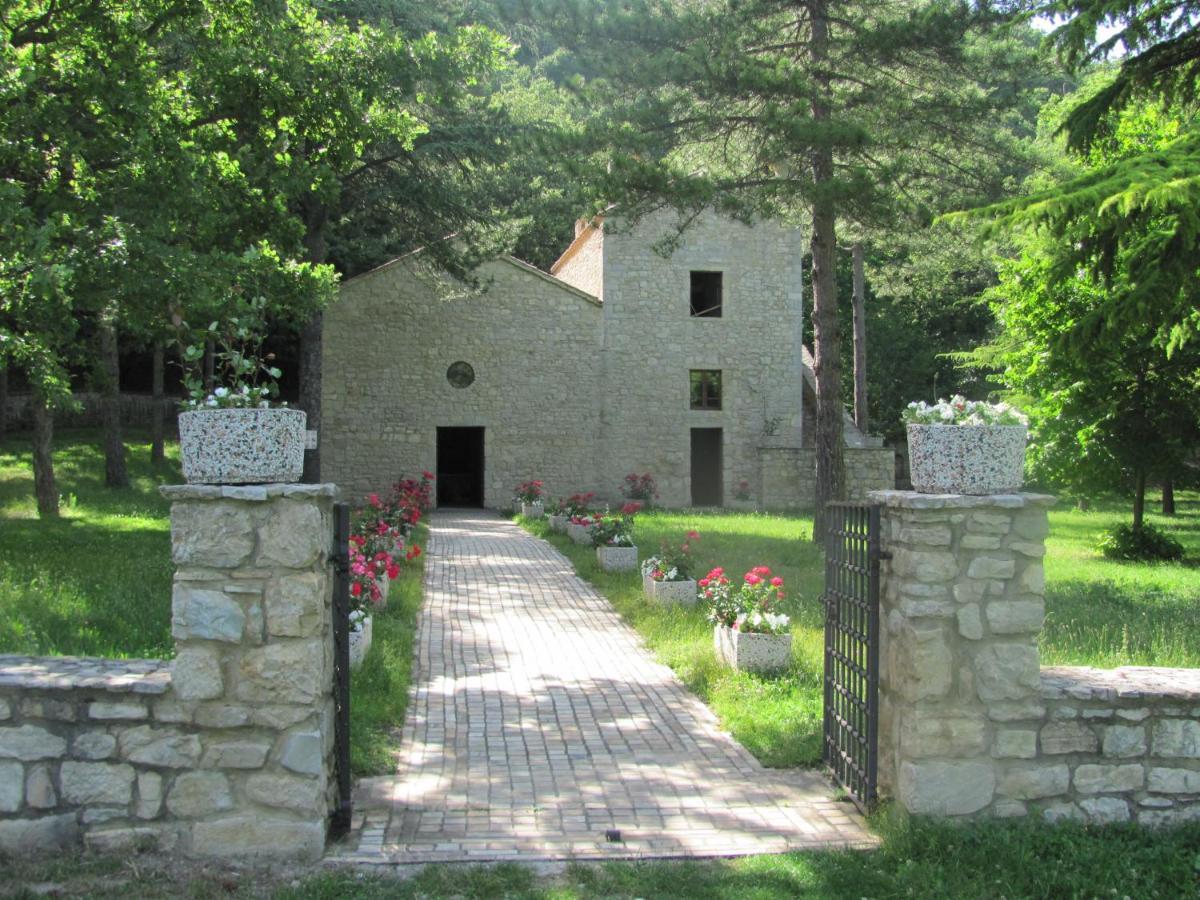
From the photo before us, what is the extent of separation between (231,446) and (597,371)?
20398mm

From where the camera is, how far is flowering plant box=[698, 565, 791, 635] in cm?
772

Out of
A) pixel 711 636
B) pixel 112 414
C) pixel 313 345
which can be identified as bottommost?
pixel 711 636

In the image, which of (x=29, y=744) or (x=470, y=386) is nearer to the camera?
(x=29, y=744)

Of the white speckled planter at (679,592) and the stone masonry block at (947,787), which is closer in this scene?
the stone masonry block at (947,787)

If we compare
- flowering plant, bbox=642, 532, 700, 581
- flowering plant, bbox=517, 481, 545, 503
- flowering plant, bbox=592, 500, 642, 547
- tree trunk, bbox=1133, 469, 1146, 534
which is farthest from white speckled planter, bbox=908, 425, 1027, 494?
flowering plant, bbox=517, 481, 545, 503

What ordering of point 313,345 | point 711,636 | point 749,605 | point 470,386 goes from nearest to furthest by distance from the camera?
point 749,605, point 711,636, point 313,345, point 470,386

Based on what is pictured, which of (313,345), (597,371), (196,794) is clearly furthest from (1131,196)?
(597,371)

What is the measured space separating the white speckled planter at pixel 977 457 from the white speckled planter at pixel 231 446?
2902mm

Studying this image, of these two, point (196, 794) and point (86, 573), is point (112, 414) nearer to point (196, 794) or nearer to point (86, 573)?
point (86, 573)

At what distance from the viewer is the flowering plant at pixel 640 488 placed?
2422 cm

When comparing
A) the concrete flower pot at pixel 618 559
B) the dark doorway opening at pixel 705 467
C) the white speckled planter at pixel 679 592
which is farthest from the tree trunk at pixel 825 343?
the dark doorway opening at pixel 705 467

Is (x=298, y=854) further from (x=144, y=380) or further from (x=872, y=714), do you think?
(x=144, y=380)

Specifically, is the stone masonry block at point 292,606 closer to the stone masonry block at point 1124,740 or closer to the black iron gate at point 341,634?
the black iron gate at point 341,634

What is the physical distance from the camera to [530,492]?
22500 mm
